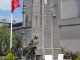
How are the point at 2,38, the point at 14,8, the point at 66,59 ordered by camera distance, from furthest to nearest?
1. the point at 2,38
2. the point at 14,8
3. the point at 66,59

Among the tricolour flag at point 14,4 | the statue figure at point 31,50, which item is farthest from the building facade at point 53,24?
the statue figure at point 31,50

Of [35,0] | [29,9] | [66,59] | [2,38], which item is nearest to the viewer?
[66,59]

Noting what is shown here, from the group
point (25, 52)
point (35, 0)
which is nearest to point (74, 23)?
point (35, 0)

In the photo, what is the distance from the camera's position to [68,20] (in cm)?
2403

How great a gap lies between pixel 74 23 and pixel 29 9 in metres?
5.12

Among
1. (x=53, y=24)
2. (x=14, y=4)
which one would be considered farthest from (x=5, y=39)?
(x=53, y=24)

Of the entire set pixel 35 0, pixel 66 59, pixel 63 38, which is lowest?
pixel 66 59

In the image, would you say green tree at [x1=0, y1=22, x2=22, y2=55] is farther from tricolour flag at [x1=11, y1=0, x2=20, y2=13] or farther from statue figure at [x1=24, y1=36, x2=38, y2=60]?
statue figure at [x1=24, y1=36, x2=38, y2=60]

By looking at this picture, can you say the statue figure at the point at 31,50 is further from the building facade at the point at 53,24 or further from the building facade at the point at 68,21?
the building facade at the point at 68,21

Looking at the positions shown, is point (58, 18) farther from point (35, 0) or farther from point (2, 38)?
point (2, 38)

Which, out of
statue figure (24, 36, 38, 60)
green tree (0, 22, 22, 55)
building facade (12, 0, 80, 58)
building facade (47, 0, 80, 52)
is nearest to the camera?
statue figure (24, 36, 38, 60)

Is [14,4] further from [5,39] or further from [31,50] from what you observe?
[5,39]

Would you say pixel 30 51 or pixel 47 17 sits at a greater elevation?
pixel 47 17

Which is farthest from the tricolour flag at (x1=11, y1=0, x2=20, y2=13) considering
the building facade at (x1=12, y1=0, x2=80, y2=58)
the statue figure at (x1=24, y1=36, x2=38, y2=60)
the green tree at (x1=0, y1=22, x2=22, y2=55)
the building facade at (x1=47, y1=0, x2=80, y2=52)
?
the green tree at (x1=0, y1=22, x2=22, y2=55)
